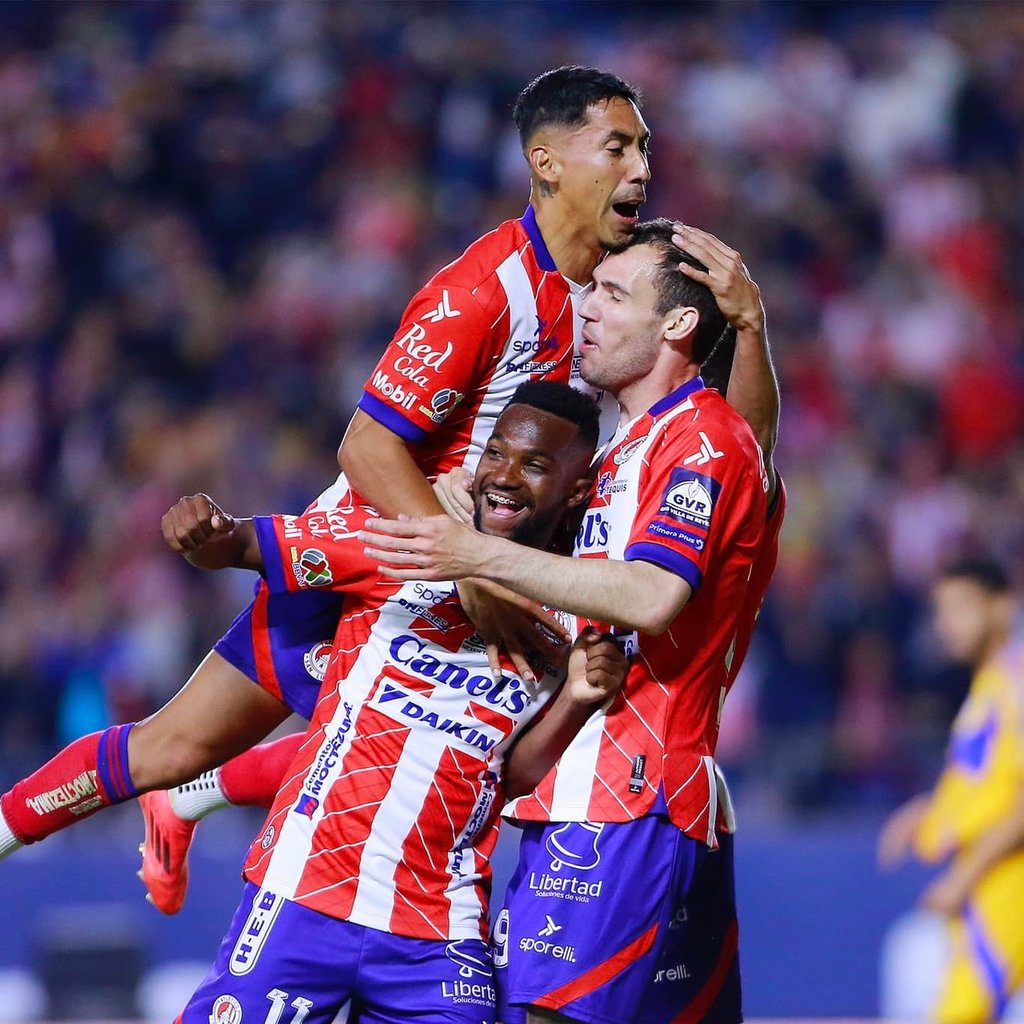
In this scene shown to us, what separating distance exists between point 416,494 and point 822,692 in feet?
19.2

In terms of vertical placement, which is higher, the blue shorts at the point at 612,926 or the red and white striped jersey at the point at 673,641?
the red and white striped jersey at the point at 673,641

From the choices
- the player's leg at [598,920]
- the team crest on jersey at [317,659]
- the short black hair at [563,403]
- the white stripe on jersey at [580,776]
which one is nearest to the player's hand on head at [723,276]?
the short black hair at [563,403]

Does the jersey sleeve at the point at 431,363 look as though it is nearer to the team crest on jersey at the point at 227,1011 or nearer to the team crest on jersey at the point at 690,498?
the team crest on jersey at the point at 690,498

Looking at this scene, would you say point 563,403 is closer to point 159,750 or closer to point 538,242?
point 538,242

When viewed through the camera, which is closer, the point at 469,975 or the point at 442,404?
the point at 469,975


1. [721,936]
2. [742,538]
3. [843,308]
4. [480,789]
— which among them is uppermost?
[843,308]

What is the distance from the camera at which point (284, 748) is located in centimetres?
498

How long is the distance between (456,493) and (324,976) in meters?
1.17

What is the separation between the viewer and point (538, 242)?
446 cm

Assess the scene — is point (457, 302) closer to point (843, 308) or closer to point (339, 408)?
point (339, 408)

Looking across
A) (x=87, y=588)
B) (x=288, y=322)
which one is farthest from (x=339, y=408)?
(x=87, y=588)

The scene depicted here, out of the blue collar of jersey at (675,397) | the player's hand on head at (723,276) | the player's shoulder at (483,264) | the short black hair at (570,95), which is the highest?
the short black hair at (570,95)

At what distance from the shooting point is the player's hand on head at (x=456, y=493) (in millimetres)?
4173

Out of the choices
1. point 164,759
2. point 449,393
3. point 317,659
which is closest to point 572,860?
point 317,659
